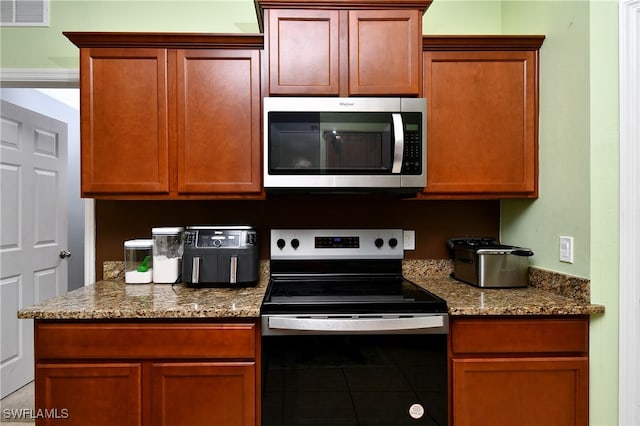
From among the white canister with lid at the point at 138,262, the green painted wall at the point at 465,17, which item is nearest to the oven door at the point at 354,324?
the white canister with lid at the point at 138,262

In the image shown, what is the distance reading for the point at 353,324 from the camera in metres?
1.42

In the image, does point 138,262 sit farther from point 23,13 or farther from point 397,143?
point 23,13

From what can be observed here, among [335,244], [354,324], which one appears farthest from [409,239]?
[354,324]

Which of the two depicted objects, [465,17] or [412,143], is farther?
[465,17]

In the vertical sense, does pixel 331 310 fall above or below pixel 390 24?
below

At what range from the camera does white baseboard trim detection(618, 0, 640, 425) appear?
1390 millimetres

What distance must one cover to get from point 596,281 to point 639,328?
8.5 inches

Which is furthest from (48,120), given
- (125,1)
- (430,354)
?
(430,354)

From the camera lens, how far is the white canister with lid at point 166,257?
1885 millimetres

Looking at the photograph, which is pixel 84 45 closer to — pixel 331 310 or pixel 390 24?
pixel 390 24

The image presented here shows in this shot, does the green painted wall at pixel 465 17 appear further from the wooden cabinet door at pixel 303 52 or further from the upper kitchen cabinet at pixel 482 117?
the wooden cabinet door at pixel 303 52

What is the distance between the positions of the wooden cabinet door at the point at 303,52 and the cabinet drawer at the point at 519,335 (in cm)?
122

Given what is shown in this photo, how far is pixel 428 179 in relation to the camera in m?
1.81

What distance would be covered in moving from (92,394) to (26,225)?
1768mm
